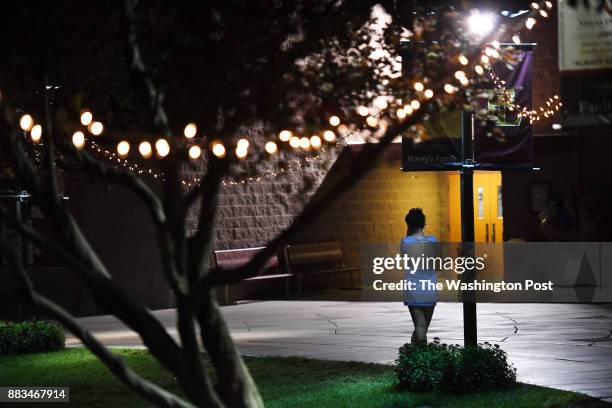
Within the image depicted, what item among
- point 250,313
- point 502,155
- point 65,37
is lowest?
point 250,313

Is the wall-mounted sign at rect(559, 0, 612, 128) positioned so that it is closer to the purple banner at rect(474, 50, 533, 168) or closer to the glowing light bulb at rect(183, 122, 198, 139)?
the glowing light bulb at rect(183, 122, 198, 139)

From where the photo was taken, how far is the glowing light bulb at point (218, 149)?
22.5 feet

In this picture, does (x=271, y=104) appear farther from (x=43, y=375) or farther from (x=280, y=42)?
(x=43, y=375)

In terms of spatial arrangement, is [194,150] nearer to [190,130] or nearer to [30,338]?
[190,130]

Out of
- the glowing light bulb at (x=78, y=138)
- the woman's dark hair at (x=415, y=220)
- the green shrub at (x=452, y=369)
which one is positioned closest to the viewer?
the glowing light bulb at (x=78, y=138)

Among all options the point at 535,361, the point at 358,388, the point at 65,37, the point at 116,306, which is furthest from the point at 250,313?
the point at 116,306

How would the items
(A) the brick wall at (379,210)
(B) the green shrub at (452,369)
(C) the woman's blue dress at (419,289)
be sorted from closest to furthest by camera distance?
(B) the green shrub at (452,369)
(C) the woman's blue dress at (419,289)
(A) the brick wall at (379,210)

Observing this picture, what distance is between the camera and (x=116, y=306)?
6730 millimetres

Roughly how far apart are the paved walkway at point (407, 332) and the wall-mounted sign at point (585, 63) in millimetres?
5309

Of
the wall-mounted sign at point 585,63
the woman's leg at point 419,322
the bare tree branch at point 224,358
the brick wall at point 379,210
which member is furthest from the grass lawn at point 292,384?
the brick wall at point 379,210

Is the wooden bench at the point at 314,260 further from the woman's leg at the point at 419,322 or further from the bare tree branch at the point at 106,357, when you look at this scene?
Answer: the bare tree branch at the point at 106,357

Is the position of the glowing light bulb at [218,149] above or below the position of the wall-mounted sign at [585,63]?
below

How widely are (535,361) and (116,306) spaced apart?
884 centimetres

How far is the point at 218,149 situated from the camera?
23.9ft
